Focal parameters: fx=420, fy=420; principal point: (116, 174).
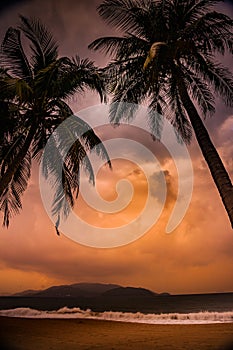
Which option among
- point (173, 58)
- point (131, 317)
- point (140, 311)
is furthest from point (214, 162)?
point (140, 311)

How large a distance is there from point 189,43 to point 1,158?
22.6 ft

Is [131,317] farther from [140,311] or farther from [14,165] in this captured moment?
[140,311]

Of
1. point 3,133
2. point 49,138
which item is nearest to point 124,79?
point 49,138

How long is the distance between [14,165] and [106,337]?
552 centimetres

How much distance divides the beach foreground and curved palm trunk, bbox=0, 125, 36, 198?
4171mm

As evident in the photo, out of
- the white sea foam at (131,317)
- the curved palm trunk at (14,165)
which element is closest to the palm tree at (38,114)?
the curved palm trunk at (14,165)

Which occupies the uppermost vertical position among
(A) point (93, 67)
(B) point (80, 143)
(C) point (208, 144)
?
(A) point (93, 67)

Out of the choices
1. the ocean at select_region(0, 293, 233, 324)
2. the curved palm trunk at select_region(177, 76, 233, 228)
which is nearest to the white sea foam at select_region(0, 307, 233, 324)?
the ocean at select_region(0, 293, 233, 324)

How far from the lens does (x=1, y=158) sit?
13.6 metres

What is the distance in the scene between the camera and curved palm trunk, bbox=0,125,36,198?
12336mm

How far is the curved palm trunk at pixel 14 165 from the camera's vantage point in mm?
12336

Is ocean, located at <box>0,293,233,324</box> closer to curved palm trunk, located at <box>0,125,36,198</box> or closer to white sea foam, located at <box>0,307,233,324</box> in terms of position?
white sea foam, located at <box>0,307,233,324</box>

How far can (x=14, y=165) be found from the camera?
40.9 ft

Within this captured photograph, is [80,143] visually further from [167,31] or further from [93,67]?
[167,31]
